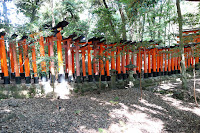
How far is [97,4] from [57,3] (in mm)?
4088

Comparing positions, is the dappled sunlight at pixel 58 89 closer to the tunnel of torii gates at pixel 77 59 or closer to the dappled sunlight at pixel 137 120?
the tunnel of torii gates at pixel 77 59

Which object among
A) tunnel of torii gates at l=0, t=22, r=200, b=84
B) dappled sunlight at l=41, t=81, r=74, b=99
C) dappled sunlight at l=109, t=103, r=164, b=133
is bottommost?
dappled sunlight at l=109, t=103, r=164, b=133

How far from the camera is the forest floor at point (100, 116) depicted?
399 cm

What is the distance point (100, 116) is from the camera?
516 cm

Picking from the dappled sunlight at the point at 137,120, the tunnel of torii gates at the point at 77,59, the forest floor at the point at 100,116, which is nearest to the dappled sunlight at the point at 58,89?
the tunnel of torii gates at the point at 77,59

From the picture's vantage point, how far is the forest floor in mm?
3992

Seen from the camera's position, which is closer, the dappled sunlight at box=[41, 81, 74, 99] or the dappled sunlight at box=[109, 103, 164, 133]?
the dappled sunlight at box=[109, 103, 164, 133]

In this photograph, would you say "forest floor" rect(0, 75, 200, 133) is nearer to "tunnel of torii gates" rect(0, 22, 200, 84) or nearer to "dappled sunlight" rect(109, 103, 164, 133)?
"dappled sunlight" rect(109, 103, 164, 133)

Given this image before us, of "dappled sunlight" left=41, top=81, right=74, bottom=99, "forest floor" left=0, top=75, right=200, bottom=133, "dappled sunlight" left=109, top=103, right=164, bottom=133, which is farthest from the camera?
"dappled sunlight" left=41, top=81, right=74, bottom=99

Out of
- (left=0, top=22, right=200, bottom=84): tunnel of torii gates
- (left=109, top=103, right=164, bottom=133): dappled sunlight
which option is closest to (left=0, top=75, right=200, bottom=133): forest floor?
(left=109, top=103, right=164, bottom=133): dappled sunlight

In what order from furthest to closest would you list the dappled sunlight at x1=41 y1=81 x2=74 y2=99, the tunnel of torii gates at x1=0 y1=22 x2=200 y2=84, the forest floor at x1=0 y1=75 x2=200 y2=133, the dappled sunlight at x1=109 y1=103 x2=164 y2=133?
the dappled sunlight at x1=41 y1=81 x2=74 y2=99, the tunnel of torii gates at x1=0 y1=22 x2=200 y2=84, the dappled sunlight at x1=109 y1=103 x2=164 y2=133, the forest floor at x1=0 y1=75 x2=200 y2=133

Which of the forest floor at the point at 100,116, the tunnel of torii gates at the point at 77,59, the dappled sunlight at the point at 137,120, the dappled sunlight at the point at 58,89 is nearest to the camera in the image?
the forest floor at the point at 100,116

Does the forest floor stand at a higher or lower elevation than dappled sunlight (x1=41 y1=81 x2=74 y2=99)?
lower

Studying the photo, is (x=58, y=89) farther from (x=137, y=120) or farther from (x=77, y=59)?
(x=137, y=120)
